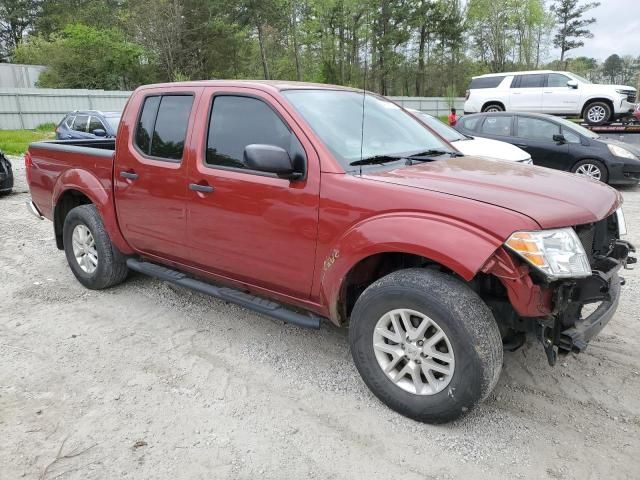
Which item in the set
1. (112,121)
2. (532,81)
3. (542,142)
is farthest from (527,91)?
(112,121)

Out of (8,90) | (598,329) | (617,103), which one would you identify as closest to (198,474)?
(598,329)

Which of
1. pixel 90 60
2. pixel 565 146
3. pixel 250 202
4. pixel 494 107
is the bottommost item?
pixel 565 146

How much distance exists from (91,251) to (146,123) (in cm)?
147

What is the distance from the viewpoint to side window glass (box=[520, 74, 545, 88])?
16609mm

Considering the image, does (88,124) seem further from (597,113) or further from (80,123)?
(597,113)

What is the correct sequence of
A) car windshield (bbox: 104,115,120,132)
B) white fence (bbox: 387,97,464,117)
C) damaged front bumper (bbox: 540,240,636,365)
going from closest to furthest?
1. damaged front bumper (bbox: 540,240,636,365)
2. car windshield (bbox: 104,115,120,132)
3. white fence (bbox: 387,97,464,117)

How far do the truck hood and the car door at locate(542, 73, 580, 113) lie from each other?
14.5 meters

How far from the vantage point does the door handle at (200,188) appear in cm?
366

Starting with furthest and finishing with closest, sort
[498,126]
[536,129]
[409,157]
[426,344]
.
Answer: [498,126] → [536,129] → [409,157] → [426,344]

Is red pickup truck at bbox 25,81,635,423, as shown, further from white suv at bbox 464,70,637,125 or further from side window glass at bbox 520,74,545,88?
side window glass at bbox 520,74,545,88

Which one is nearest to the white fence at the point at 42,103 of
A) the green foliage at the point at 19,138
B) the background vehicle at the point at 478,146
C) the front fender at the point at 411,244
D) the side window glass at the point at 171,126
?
the green foliage at the point at 19,138

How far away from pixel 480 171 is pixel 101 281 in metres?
3.55

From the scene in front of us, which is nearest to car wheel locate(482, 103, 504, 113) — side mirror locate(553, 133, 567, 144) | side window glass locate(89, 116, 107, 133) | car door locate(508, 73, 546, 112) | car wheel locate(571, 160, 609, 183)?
car door locate(508, 73, 546, 112)

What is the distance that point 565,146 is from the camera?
1008cm
